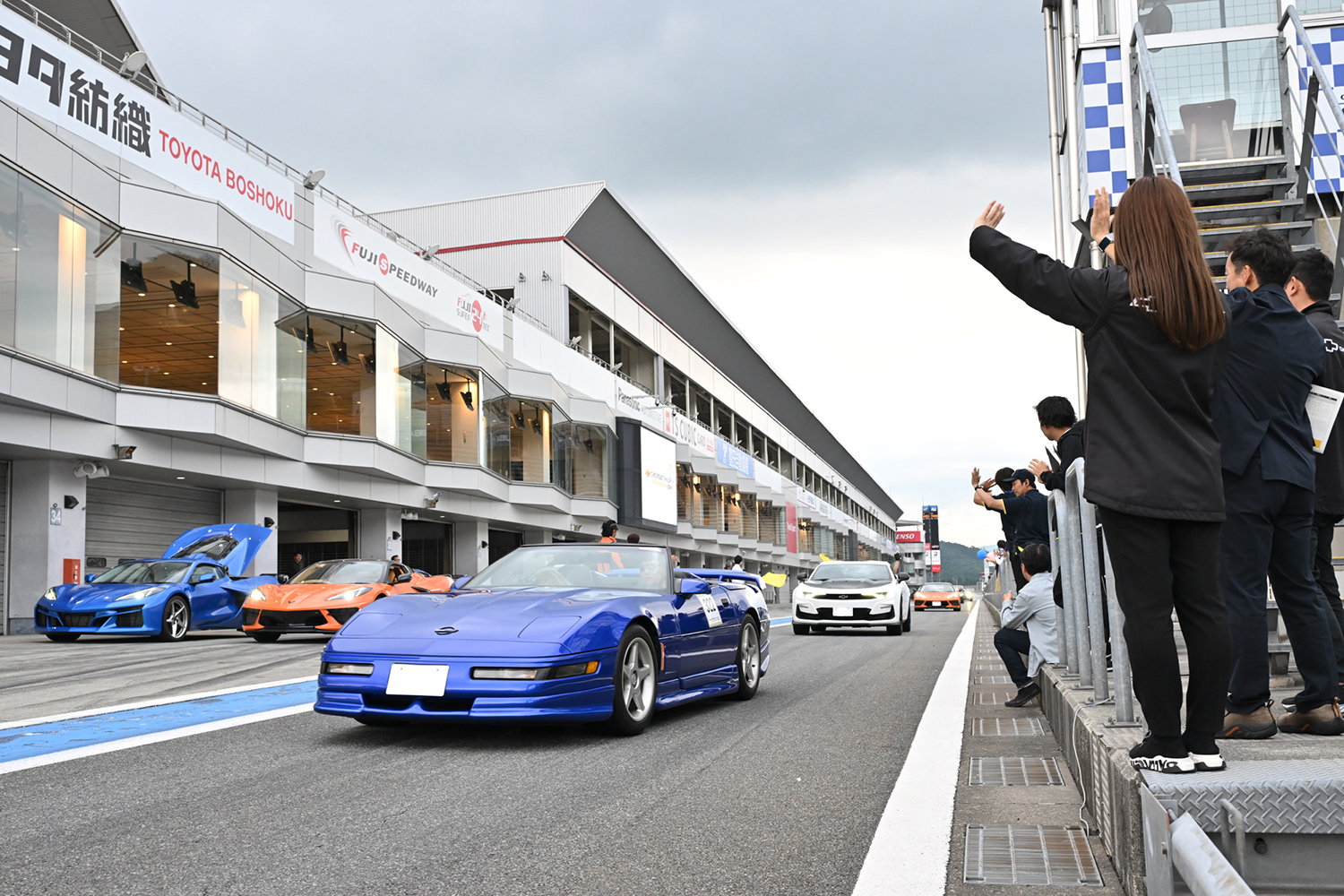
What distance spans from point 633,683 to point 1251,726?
3.46 m

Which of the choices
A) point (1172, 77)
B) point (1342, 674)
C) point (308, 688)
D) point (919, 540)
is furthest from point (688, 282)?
point (919, 540)

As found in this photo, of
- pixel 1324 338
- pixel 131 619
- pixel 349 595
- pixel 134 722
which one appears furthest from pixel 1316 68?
pixel 131 619

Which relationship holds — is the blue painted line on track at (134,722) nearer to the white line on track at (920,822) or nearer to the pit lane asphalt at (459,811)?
the pit lane asphalt at (459,811)

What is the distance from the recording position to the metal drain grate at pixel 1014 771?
15.6ft

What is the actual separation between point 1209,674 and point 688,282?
51.8 meters

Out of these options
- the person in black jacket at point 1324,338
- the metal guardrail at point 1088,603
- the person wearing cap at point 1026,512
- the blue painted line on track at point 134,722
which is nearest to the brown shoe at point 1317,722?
the metal guardrail at point 1088,603

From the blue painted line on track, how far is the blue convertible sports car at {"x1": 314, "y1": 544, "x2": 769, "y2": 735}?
3.50ft

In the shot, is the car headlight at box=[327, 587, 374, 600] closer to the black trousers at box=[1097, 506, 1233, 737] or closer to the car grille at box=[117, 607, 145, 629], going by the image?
the car grille at box=[117, 607, 145, 629]

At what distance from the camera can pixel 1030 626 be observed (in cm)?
707

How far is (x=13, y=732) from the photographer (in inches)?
232

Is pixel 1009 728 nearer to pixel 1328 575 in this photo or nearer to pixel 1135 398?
pixel 1328 575

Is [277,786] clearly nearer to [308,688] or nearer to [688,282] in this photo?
[308,688]

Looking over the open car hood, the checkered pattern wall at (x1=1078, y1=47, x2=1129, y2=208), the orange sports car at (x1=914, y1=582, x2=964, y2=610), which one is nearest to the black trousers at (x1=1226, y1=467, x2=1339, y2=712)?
the checkered pattern wall at (x1=1078, y1=47, x2=1129, y2=208)

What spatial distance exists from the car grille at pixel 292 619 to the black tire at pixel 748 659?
7905 mm
